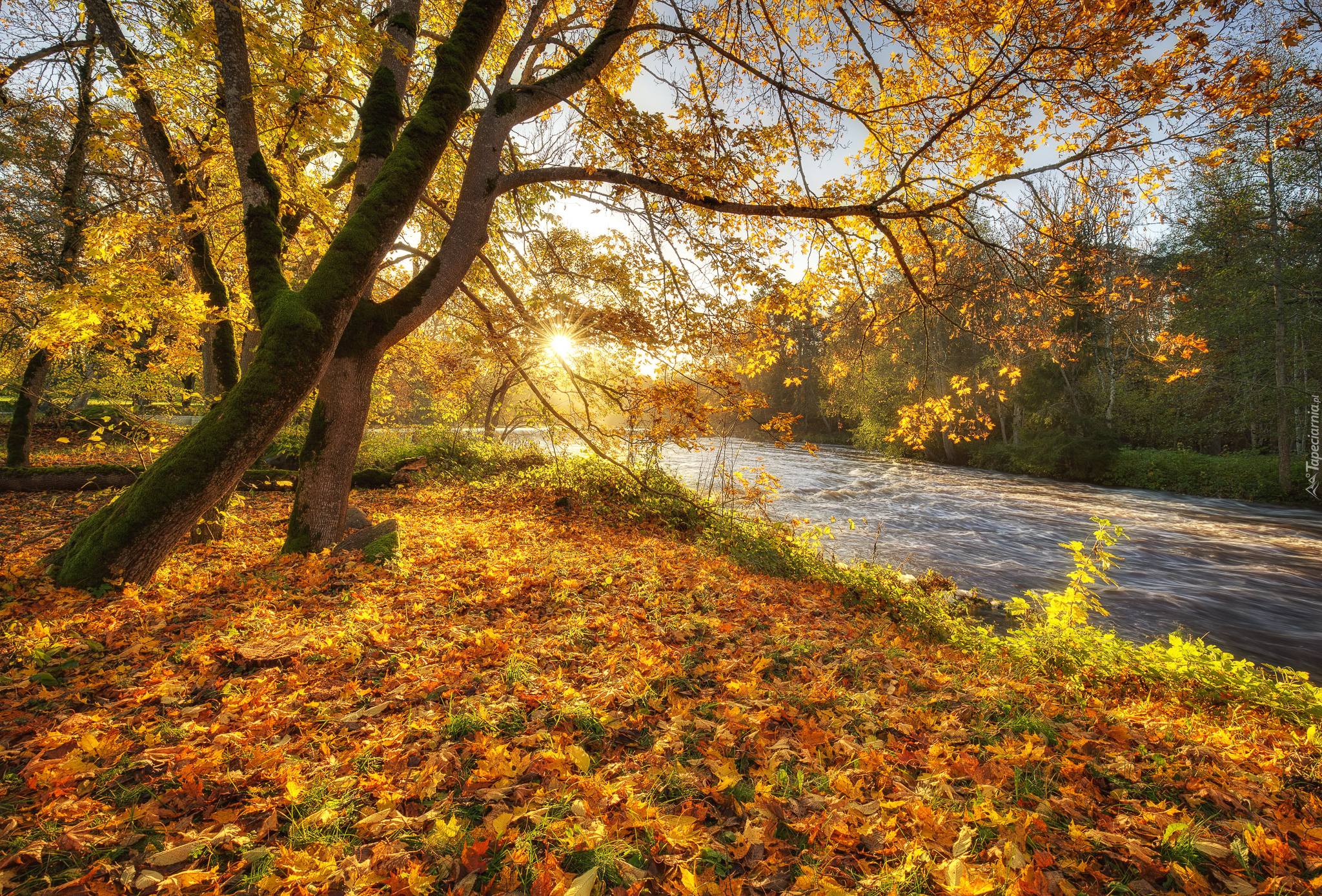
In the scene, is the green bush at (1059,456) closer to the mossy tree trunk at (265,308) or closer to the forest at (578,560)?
the forest at (578,560)

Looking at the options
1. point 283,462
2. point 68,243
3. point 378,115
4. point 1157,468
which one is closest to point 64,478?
point 283,462

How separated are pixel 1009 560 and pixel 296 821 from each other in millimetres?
11574

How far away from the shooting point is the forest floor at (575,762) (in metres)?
1.77

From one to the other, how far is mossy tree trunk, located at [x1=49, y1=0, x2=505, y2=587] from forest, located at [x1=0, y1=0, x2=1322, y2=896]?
0.04 metres

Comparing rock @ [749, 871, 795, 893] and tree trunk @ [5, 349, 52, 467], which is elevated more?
tree trunk @ [5, 349, 52, 467]

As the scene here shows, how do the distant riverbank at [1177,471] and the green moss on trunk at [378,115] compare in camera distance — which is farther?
the distant riverbank at [1177,471]

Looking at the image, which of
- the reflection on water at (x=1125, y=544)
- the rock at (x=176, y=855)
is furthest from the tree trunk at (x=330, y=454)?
the reflection on water at (x=1125, y=544)

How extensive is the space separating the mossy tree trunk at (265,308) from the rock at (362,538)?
5.45ft

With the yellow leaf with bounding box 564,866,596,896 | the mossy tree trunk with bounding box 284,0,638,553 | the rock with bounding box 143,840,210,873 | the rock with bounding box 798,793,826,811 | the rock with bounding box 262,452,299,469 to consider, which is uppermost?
the mossy tree trunk with bounding box 284,0,638,553

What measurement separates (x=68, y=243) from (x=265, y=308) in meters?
8.54

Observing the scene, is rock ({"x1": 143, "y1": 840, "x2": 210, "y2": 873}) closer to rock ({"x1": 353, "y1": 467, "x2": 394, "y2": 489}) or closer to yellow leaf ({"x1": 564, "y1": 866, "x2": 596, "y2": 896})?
yellow leaf ({"x1": 564, "y1": 866, "x2": 596, "y2": 896})

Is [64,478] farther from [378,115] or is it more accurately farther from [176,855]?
[176,855]

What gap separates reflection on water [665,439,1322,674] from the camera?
7414mm

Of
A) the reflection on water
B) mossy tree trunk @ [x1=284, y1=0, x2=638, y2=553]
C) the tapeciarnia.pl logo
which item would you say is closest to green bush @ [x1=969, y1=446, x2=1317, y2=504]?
the tapeciarnia.pl logo
